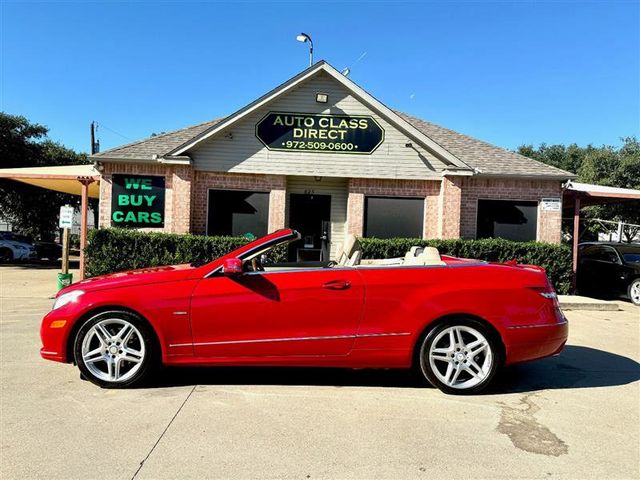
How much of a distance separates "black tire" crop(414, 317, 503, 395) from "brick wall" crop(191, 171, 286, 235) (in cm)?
806

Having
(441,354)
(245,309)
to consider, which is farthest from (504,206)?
(245,309)

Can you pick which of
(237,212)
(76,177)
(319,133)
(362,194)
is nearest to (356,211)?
(362,194)

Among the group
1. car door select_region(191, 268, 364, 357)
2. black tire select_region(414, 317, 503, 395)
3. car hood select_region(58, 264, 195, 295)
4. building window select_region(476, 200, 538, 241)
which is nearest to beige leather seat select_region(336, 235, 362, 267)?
car door select_region(191, 268, 364, 357)

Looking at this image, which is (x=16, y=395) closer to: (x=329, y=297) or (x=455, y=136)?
(x=329, y=297)

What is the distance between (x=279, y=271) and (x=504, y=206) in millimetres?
9731

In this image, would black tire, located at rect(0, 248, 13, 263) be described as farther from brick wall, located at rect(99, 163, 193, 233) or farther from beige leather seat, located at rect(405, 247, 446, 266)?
beige leather seat, located at rect(405, 247, 446, 266)

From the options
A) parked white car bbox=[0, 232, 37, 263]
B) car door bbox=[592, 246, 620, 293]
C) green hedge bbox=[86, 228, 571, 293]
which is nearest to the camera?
green hedge bbox=[86, 228, 571, 293]

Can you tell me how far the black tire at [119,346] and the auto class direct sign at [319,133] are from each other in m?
8.27

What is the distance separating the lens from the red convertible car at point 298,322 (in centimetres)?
415

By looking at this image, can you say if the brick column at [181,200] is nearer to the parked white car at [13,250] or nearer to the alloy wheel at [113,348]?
the alloy wheel at [113,348]

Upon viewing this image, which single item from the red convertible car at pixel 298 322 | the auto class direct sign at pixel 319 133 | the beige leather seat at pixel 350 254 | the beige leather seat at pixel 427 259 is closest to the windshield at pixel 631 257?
the auto class direct sign at pixel 319 133

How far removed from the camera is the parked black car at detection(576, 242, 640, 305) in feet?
36.5

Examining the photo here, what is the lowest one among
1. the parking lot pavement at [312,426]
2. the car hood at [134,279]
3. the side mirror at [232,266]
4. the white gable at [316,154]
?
the parking lot pavement at [312,426]

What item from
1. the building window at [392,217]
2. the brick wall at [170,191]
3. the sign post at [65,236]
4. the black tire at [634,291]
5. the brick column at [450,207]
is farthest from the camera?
the building window at [392,217]
